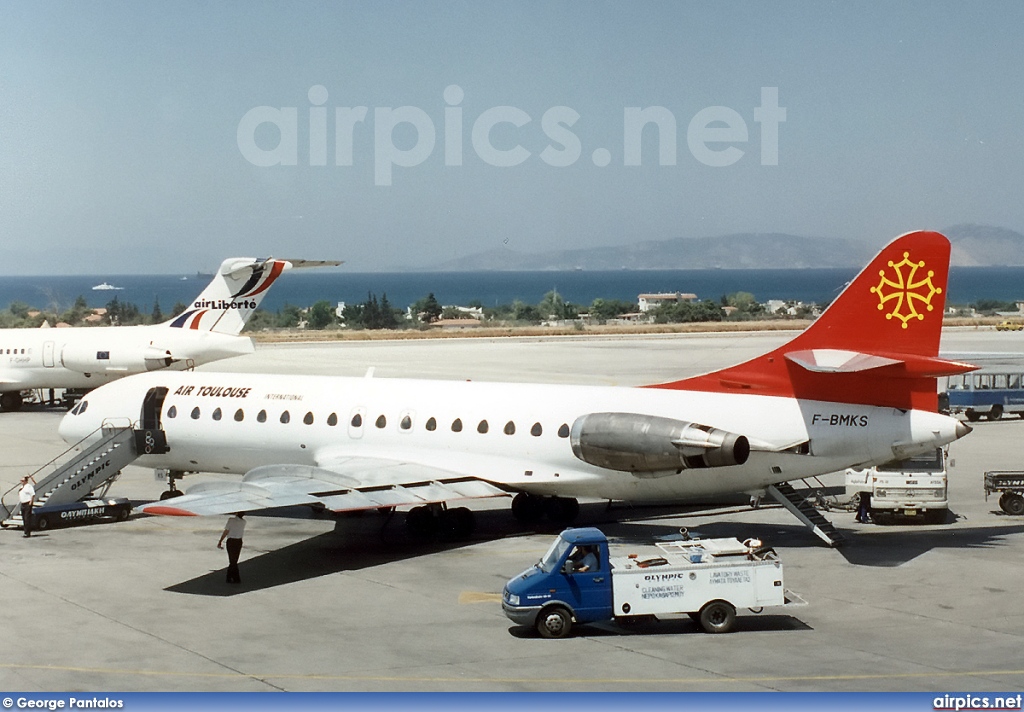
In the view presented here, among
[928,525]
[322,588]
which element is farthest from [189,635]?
[928,525]

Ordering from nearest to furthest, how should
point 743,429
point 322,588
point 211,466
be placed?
point 322,588
point 743,429
point 211,466

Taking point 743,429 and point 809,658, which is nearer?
point 809,658

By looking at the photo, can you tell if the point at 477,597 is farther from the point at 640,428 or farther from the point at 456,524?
the point at 456,524

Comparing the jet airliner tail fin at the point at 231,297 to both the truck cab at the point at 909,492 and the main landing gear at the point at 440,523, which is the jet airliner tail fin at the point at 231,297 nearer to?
the main landing gear at the point at 440,523

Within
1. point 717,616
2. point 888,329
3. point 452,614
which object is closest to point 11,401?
point 452,614

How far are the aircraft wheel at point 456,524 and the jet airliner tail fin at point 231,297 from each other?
94.3 ft

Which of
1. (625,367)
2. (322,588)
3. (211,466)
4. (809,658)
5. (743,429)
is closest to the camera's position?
Result: (809,658)

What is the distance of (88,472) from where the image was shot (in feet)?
104

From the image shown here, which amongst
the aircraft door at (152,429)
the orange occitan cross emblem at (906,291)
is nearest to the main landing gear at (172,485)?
the aircraft door at (152,429)

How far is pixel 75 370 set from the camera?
57.7 meters

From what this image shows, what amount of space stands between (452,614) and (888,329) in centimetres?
1125

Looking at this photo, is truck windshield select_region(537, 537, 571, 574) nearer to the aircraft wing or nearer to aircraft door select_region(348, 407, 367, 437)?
the aircraft wing

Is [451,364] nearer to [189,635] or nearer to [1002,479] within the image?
[1002,479]

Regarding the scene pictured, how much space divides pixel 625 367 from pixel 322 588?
164ft
